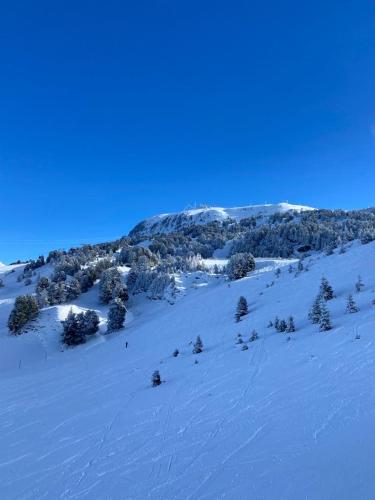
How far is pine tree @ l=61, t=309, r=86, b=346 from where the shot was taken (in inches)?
1898

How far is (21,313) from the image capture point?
168ft

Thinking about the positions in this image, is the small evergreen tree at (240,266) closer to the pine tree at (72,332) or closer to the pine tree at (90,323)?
the pine tree at (90,323)

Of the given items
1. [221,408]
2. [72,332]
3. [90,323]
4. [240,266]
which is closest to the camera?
[221,408]

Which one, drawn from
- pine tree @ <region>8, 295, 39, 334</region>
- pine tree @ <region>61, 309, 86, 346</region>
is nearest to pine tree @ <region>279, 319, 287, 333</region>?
pine tree @ <region>61, 309, 86, 346</region>

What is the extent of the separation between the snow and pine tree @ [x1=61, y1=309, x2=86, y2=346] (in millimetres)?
21468

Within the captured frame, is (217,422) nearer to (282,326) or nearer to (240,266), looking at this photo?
(282,326)

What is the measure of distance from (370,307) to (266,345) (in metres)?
6.61

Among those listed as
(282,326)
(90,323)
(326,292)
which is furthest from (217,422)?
(90,323)

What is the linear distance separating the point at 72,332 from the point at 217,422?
41.7 meters

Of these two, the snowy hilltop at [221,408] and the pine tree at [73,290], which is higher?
the pine tree at [73,290]

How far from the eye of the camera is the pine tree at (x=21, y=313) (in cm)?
5100

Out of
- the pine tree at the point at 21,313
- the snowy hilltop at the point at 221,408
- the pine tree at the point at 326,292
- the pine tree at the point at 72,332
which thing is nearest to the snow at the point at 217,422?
the snowy hilltop at the point at 221,408

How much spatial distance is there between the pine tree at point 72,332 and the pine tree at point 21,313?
760 cm

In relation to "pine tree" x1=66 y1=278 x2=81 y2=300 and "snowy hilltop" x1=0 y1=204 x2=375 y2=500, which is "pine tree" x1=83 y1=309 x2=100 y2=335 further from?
"pine tree" x1=66 y1=278 x2=81 y2=300
